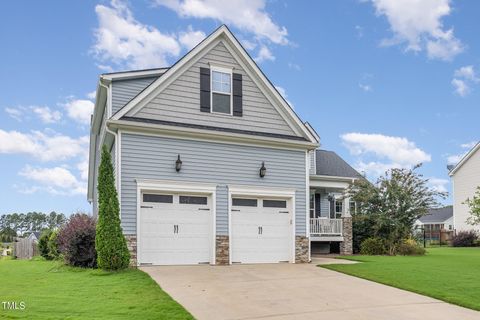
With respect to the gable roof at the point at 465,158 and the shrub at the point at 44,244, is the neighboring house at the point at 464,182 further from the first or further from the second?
the shrub at the point at 44,244

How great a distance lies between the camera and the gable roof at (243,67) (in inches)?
570

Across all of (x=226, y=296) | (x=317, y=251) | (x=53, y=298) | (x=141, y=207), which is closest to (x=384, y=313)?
(x=226, y=296)

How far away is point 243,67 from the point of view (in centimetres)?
1619

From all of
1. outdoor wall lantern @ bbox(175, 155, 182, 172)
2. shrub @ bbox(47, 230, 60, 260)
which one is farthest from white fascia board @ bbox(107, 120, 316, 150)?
shrub @ bbox(47, 230, 60, 260)

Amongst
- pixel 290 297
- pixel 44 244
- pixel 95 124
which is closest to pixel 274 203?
pixel 290 297

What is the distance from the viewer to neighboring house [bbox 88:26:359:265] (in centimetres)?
1412

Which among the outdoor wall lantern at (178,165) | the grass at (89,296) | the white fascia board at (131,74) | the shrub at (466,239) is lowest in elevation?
the shrub at (466,239)

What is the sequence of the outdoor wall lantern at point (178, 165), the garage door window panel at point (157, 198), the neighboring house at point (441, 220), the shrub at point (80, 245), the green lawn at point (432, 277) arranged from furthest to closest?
the neighboring house at point (441, 220), the outdoor wall lantern at point (178, 165), the garage door window panel at point (157, 198), the shrub at point (80, 245), the green lawn at point (432, 277)

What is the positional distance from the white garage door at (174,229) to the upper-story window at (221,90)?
3.01 meters

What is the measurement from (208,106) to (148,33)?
10.7 feet

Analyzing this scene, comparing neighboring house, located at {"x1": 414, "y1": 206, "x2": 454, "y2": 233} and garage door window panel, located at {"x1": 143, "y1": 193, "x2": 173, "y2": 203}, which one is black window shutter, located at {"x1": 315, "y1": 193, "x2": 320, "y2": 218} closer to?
garage door window panel, located at {"x1": 143, "y1": 193, "x2": 173, "y2": 203}

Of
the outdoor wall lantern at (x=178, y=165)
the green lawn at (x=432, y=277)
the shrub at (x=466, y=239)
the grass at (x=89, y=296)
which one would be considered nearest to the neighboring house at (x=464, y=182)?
the shrub at (x=466, y=239)

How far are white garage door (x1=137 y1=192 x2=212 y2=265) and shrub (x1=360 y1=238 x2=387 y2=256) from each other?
8.94 meters

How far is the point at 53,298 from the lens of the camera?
8.81 m
